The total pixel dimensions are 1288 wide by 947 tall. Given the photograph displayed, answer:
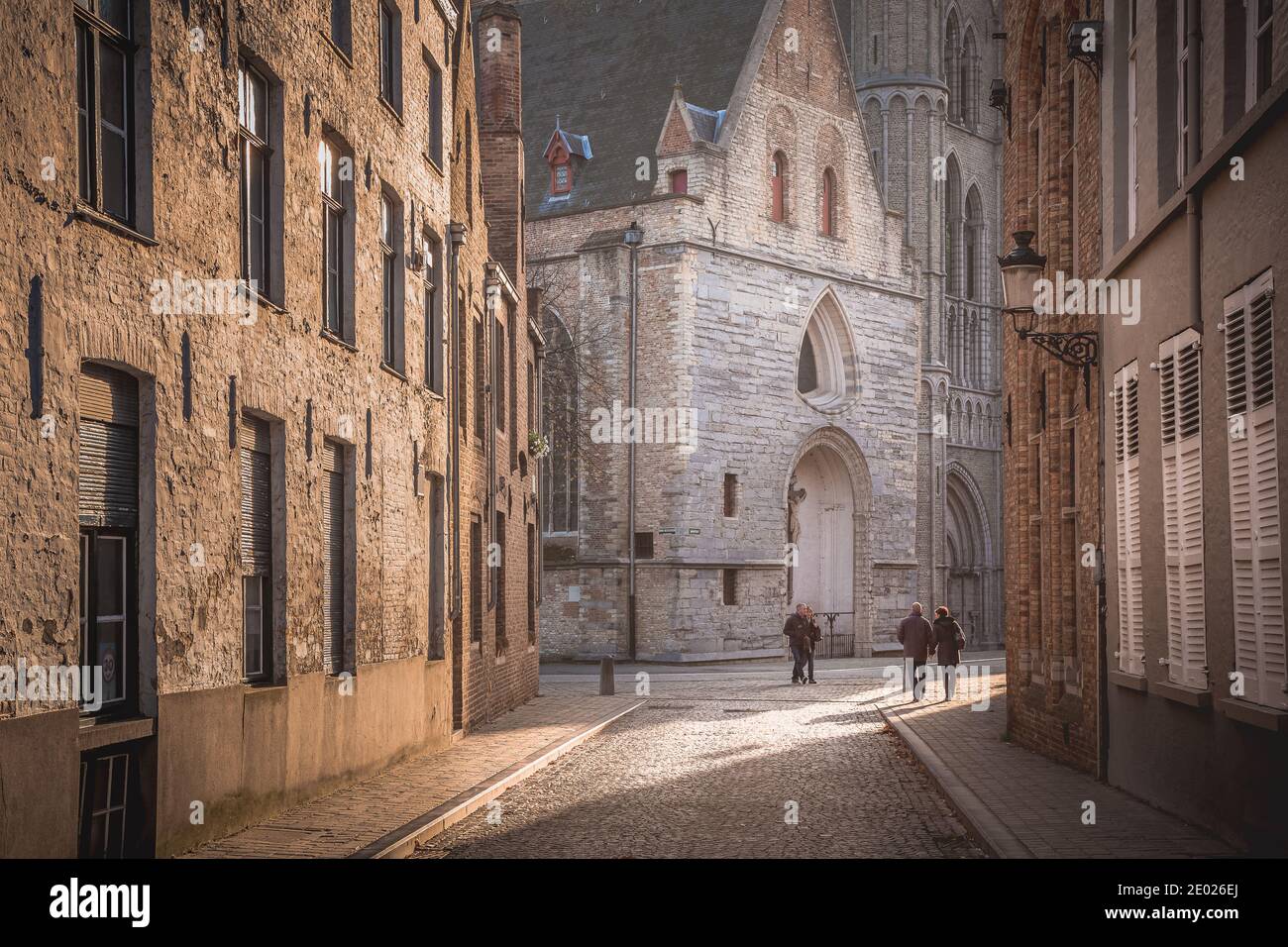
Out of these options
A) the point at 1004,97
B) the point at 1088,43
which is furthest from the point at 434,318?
the point at 1088,43

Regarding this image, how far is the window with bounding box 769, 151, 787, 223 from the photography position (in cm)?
4191

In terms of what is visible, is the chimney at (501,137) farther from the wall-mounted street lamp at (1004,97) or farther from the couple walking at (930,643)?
the wall-mounted street lamp at (1004,97)

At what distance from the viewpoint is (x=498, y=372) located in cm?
2408

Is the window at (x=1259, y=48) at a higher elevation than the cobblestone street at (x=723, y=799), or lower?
higher

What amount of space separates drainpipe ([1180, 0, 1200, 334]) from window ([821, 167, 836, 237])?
106 ft

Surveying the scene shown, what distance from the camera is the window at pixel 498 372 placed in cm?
2300

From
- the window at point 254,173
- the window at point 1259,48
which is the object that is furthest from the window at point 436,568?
the window at point 1259,48

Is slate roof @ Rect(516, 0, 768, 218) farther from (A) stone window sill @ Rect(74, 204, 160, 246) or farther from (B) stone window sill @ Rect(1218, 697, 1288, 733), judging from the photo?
(B) stone window sill @ Rect(1218, 697, 1288, 733)

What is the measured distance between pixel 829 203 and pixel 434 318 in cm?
2687

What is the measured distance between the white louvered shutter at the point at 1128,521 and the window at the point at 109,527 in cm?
743

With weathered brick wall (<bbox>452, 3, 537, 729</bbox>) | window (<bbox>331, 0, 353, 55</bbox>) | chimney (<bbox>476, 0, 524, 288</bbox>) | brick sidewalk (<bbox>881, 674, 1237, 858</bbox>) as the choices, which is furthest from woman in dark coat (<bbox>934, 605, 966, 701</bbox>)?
window (<bbox>331, 0, 353, 55</bbox>)

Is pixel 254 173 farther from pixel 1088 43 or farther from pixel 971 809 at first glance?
pixel 1088 43

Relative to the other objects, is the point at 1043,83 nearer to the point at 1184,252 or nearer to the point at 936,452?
the point at 1184,252

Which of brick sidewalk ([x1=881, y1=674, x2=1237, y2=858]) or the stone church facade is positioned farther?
the stone church facade
